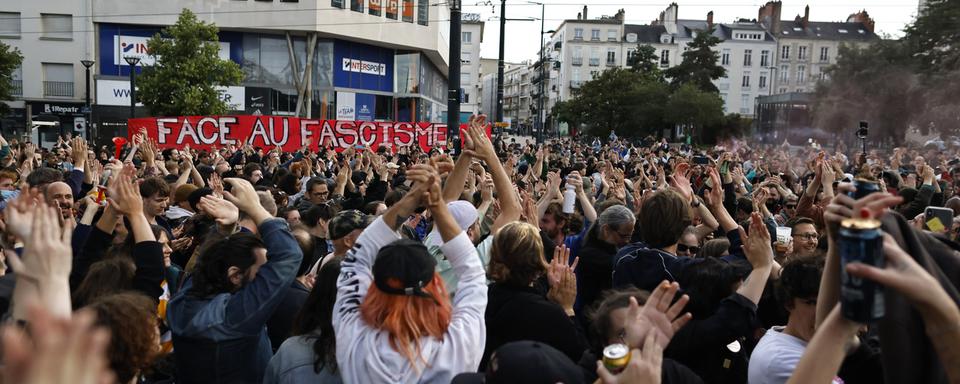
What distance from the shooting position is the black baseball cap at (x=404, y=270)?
2.65 m

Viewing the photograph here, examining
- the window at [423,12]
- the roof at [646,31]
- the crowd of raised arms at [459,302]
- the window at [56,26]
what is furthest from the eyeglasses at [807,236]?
the roof at [646,31]

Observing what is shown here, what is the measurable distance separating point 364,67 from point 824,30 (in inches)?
2555

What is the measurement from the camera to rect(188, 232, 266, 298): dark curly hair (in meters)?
3.32

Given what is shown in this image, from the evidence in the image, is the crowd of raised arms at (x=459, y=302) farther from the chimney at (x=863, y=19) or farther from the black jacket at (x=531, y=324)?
the chimney at (x=863, y=19)

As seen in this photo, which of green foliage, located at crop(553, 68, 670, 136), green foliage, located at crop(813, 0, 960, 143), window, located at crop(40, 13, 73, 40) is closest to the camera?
green foliage, located at crop(813, 0, 960, 143)

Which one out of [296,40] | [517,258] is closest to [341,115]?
[296,40]

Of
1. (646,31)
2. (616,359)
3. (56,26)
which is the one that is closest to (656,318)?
(616,359)

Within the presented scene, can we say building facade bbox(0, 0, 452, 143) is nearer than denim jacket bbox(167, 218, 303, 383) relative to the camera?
No

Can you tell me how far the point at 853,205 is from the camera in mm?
1790

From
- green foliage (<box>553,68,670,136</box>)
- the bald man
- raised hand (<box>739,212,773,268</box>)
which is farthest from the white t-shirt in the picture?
green foliage (<box>553,68,670,136</box>)

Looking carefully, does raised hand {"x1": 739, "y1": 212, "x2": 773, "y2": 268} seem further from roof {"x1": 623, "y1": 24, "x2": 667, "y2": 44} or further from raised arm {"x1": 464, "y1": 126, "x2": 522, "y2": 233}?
roof {"x1": 623, "y1": 24, "x2": 667, "y2": 44}

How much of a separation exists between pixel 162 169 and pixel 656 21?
9675 centimetres

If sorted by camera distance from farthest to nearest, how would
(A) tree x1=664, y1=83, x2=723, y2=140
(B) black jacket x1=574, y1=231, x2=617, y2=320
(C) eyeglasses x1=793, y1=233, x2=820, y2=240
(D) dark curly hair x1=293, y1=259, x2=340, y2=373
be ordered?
(A) tree x1=664, y1=83, x2=723, y2=140, (C) eyeglasses x1=793, y1=233, x2=820, y2=240, (B) black jacket x1=574, y1=231, x2=617, y2=320, (D) dark curly hair x1=293, y1=259, x2=340, y2=373

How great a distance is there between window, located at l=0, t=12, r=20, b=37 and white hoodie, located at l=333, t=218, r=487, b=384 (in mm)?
47546
